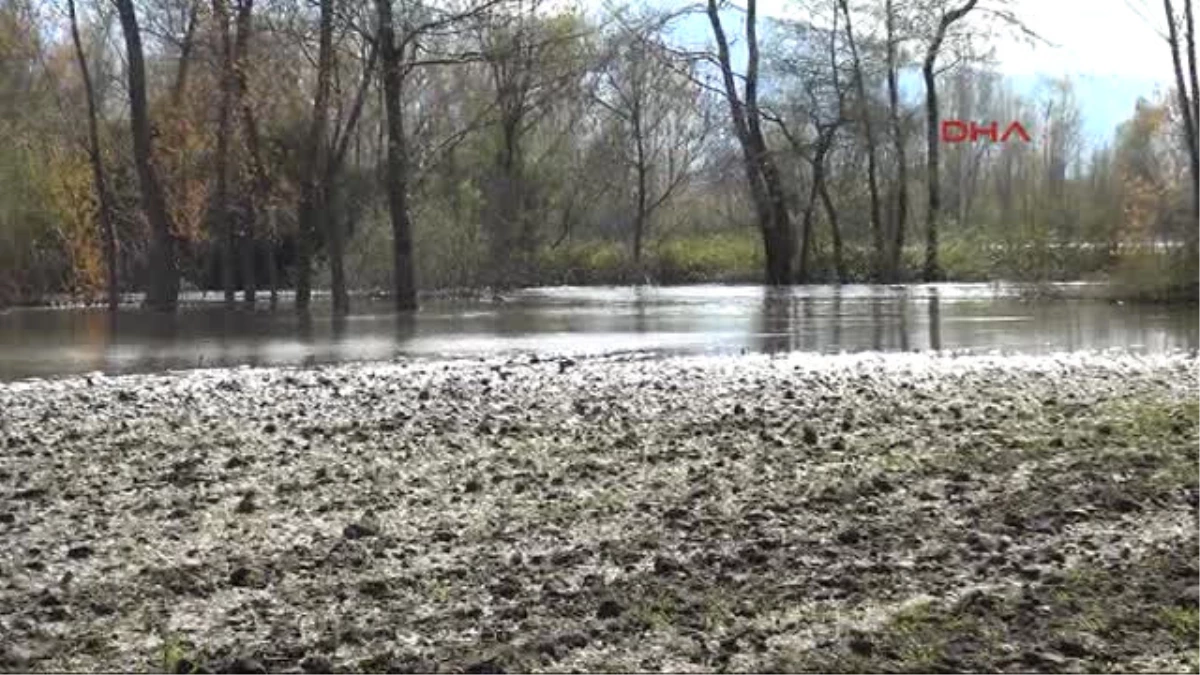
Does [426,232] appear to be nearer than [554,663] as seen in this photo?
No

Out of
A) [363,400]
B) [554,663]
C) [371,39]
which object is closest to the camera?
[554,663]

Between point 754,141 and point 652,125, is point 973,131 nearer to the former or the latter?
point 652,125

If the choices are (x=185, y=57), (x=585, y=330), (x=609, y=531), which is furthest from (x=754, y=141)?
(x=609, y=531)

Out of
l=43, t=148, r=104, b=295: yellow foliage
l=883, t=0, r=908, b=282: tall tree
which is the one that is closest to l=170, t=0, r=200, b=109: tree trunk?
l=43, t=148, r=104, b=295: yellow foliage

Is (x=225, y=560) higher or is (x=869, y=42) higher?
(x=869, y=42)

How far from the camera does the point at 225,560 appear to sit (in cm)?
582

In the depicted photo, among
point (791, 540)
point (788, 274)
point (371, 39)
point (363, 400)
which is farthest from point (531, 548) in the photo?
point (788, 274)

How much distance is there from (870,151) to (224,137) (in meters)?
20.9

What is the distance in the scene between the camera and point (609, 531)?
629 cm

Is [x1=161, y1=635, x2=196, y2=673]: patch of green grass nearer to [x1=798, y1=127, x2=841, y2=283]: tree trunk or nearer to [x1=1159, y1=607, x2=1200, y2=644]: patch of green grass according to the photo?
[x1=1159, y1=607, x2=1200, y2=644]: patch of green grass

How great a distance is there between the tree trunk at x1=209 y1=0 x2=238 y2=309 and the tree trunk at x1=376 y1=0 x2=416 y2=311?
3399 mm

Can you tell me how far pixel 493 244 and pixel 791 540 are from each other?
1292 inches

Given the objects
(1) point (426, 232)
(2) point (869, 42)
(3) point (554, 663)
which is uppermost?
(2) point (869, 42)

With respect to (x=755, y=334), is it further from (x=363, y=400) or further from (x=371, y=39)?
(x=371, y=39)
